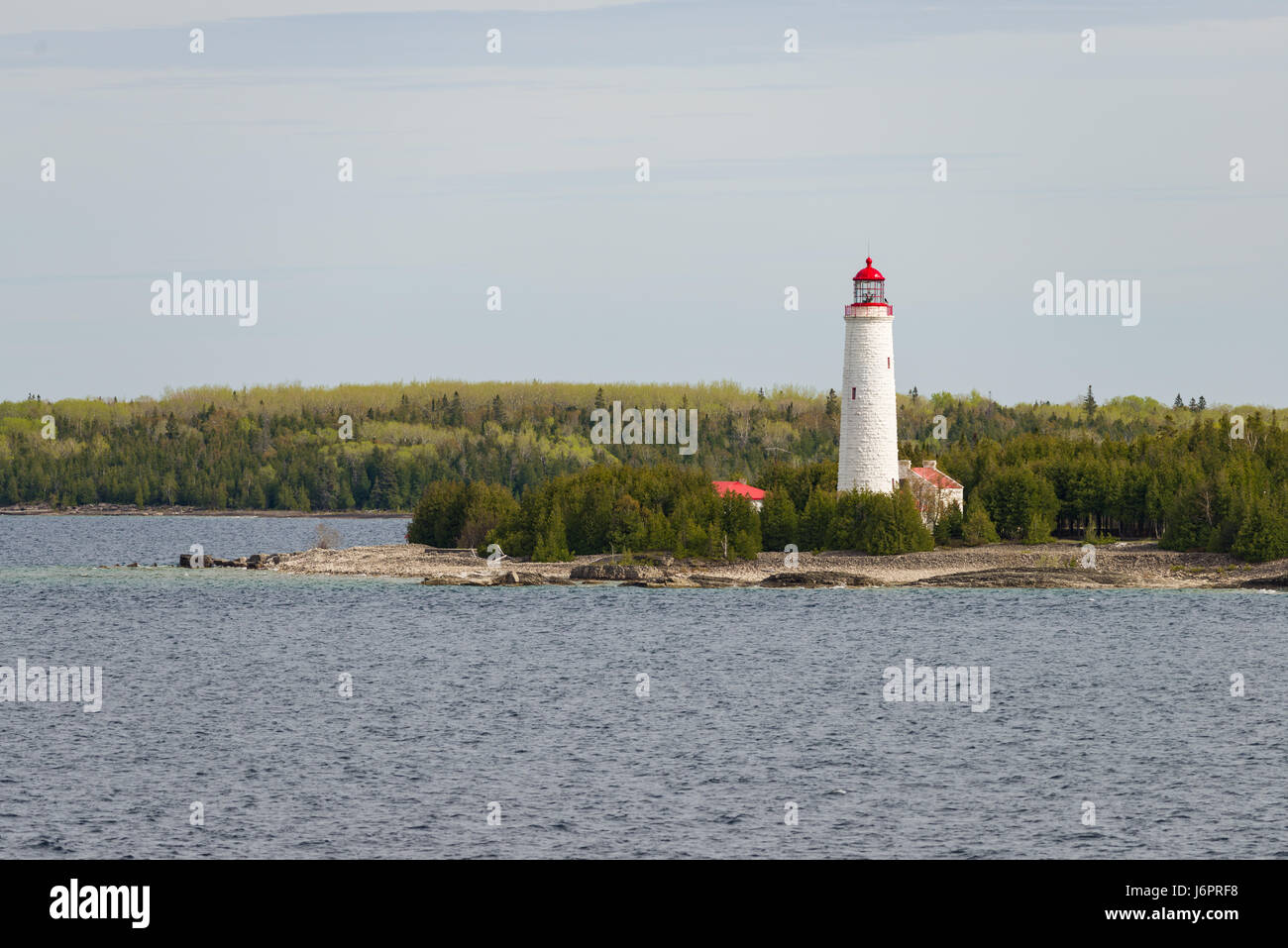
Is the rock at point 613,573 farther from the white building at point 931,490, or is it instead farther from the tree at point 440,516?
the tree at point 440,516

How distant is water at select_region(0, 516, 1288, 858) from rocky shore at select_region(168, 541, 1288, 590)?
2873 mm

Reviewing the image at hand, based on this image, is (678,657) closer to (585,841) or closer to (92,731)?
(92,731)

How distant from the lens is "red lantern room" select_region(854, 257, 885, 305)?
88.2 metres

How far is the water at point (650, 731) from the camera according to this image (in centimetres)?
3375

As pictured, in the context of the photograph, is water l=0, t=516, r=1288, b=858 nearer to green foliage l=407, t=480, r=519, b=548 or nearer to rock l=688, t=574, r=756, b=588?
rock l=688, t=574, r=756, b=588

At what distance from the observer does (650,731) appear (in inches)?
1842

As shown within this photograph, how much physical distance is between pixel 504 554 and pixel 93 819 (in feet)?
228

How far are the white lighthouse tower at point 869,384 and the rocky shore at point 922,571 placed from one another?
17.8 feet

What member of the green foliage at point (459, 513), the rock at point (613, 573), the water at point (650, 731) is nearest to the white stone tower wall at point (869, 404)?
the water at point (650, 731)

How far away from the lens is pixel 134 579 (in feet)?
334

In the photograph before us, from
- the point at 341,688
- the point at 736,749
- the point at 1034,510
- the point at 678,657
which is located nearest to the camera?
the point at 736,749

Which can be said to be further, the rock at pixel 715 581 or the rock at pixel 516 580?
the rock at pixel 516 580

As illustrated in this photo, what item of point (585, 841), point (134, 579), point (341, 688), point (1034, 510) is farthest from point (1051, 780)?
point (134, 579)

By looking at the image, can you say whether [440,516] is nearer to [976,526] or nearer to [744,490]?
[744,490]
